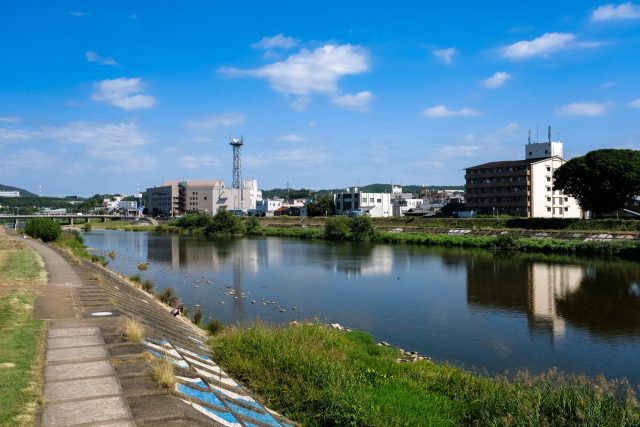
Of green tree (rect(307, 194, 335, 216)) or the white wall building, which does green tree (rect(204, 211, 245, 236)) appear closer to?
green tree (rect(307, 194, 335, 216))

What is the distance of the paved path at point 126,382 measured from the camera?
717 centimetres

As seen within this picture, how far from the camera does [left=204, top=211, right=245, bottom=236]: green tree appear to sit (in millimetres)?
89188

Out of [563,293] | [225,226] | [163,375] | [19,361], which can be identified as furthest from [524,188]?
[19,361]

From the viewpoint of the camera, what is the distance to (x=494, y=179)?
87.4 metres

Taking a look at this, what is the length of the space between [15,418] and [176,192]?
6338 inches

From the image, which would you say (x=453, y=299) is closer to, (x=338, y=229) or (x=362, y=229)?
(x=362, y=229)

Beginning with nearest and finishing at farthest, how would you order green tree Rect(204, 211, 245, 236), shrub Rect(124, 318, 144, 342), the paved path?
the paved path, shrub Rect(124, 318, 144, 342), green tree Rect(204, 211, 245, 236)

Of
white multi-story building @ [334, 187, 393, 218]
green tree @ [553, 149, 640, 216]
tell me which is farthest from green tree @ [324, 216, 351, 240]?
white multi-story building @ [334, 187, 393, 218]

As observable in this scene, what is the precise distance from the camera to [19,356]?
9297 mm

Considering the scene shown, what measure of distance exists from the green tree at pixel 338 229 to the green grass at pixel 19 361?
200 ft

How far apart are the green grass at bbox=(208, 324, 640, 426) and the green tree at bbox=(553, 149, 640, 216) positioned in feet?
185

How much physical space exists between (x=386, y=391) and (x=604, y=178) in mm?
60706

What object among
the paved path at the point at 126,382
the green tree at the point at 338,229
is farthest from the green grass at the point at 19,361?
the green tree at the point at 338,229

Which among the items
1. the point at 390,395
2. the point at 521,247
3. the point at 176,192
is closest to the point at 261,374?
the point at 390,395
